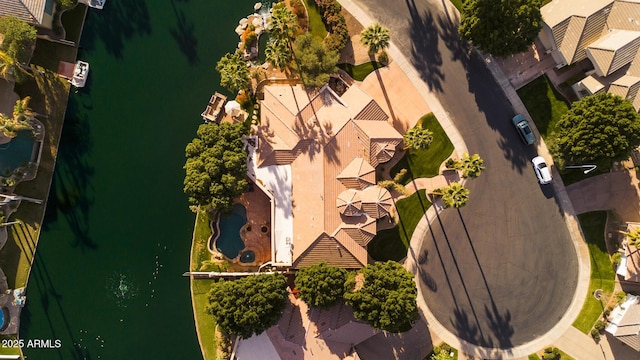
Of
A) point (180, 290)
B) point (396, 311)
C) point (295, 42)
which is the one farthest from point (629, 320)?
point (180, 290)

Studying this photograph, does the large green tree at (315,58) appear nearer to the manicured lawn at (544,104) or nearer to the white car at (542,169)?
the manicured lawn at (544,104)

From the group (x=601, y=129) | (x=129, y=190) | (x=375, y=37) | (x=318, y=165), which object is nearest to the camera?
(x=601, y=129)

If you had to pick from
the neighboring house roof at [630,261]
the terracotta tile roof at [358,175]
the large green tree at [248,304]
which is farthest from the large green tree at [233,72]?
the neighboring house roof at [630,261]

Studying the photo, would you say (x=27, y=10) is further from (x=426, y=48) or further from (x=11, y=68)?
(x=426, y=48)

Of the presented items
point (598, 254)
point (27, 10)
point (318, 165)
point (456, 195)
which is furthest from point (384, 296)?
point (27, 10)

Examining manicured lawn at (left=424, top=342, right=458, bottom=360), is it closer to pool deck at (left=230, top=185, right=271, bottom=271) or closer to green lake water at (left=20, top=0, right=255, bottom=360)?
pool deck at (left=230, top=185, right=271, bottom=271)

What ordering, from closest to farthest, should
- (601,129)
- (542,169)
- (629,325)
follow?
(601,129), (629,325), (542,169)

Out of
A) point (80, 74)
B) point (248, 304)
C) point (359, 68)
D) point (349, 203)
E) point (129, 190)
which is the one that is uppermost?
point (80, 74)
